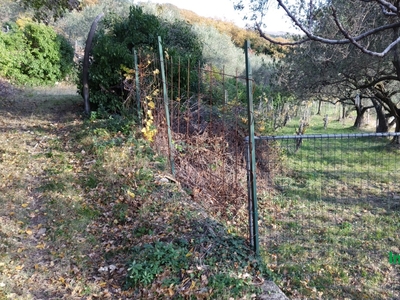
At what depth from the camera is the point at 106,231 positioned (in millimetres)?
4121

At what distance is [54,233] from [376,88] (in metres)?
11.5

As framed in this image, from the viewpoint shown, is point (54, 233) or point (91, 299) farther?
point (54, 233)

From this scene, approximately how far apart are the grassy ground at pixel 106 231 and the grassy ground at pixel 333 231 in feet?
3.58

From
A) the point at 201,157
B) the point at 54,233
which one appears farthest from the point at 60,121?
the point at 54,233

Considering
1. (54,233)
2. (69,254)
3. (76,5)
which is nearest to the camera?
(69,254)

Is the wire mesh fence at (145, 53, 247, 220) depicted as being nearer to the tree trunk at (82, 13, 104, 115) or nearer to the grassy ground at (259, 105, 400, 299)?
the grassy ground at (259, 105, 400, 299)

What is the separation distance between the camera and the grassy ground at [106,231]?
311 cm

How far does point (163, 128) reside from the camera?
623cm

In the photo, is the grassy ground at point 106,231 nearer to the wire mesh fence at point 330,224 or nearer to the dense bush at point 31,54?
the wire mesh fence at point 330,224

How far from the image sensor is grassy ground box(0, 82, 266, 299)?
3.11 m

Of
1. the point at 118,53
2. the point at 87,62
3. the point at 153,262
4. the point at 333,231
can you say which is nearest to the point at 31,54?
the point at 87,62

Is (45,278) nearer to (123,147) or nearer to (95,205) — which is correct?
(95,205)

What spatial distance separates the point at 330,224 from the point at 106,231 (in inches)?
156

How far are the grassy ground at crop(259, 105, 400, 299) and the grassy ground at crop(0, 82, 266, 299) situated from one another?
1.09 metres
